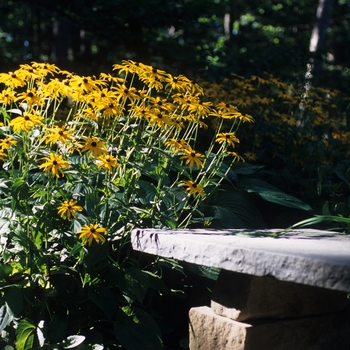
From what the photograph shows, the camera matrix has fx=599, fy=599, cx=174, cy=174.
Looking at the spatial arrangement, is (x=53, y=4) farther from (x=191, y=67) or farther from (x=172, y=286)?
(x=172, y=286)

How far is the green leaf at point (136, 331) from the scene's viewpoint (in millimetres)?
2158

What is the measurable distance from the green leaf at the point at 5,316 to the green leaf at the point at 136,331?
0.38 meters

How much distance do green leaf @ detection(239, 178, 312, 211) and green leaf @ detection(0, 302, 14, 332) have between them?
146 cm

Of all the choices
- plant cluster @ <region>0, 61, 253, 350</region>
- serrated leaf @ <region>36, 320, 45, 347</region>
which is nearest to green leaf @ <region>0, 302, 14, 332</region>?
plant cluster @ <region>0, 61, 253, 350</region>

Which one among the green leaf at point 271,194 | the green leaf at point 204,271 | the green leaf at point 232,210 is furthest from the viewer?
the green leaf at point 271,194

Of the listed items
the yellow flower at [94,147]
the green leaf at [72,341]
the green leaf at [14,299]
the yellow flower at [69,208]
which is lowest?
the green leaf at [72,341]

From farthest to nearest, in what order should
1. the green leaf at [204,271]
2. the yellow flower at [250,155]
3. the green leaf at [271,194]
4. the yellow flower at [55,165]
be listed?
the yellow flower at [250,155] < the green leaf at [271,194] < the green leaf at [204,271] < the yellow flower at [55,165]

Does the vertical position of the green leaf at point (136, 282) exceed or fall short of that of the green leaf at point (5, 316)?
it exceeds it

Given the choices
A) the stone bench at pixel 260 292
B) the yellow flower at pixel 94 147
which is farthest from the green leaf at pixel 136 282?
the yellow flower at pixel 94 147

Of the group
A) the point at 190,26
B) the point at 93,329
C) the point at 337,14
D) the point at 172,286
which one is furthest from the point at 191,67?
the point at 337,14

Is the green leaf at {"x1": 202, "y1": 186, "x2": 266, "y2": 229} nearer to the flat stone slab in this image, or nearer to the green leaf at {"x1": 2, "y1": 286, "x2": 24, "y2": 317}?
the flat stone slab

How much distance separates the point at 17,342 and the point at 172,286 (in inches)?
33.4

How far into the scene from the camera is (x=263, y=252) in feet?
5.26

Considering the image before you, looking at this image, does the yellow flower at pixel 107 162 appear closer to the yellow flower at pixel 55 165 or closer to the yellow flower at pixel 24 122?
the yellow flower at pixel 55 165
